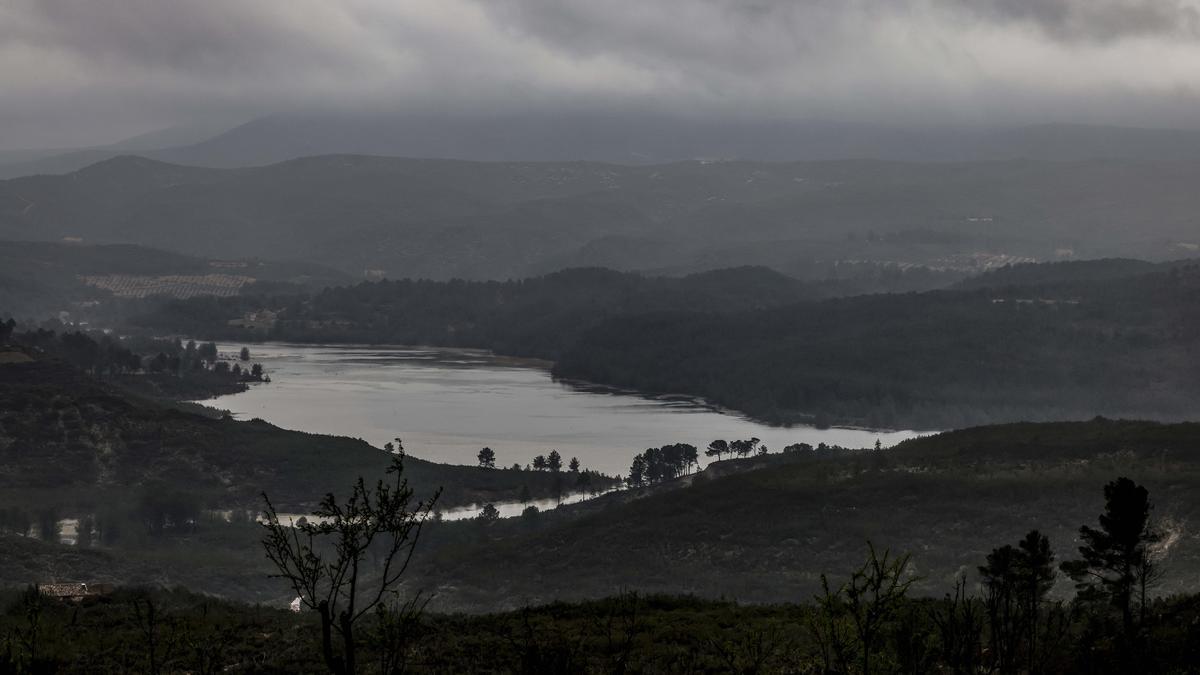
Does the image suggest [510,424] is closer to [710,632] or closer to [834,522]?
[834,522]

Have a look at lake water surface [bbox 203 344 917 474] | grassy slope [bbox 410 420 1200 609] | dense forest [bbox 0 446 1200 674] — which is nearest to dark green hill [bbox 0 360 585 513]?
lake water surface [bbox 203 344 917 474]

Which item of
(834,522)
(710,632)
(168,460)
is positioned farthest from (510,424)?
(710,632)

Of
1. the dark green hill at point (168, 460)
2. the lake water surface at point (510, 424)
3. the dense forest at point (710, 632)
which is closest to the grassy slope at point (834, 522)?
the dense forest at point (710, 632)

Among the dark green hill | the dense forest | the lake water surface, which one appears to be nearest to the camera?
the dense forest

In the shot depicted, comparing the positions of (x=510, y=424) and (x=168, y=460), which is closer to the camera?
(x=168, y=460)

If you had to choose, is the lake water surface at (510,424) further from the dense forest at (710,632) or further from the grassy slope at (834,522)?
the dense forest at (710,632)

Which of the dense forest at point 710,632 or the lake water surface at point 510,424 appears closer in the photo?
the dense forest at point 710,632

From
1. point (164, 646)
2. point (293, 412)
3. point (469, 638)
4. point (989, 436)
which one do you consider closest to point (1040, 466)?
point (989, 436)

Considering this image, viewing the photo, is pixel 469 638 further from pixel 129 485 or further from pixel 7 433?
pixel 7 433

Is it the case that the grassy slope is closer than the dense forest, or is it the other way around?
the dense forest

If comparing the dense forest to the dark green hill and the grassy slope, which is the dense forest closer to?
the grassy slope

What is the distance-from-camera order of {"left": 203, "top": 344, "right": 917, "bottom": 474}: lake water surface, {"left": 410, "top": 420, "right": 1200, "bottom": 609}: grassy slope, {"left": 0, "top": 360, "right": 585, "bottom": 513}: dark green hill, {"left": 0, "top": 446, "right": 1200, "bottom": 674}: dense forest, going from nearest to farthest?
{"left": 0, "top": 446, "right": 1200, "bottom": 674}: dense forest
{"left": 410, "top": 420, "right": 1200, "bottom": 609}: grassy slope
{"left": 0, "top": 360, "right": 585, "bottom": 513}: dark green hill
{"left": 203, "top": 344, "right": 917, "bottom": 474}: lake water surface

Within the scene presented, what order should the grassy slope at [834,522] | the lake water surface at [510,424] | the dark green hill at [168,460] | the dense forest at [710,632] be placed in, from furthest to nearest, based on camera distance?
the lake water surface at [510,424]
the dark green hill at [168,460]
the grassy slope at [834,522]
the dense forest at [710,632]
